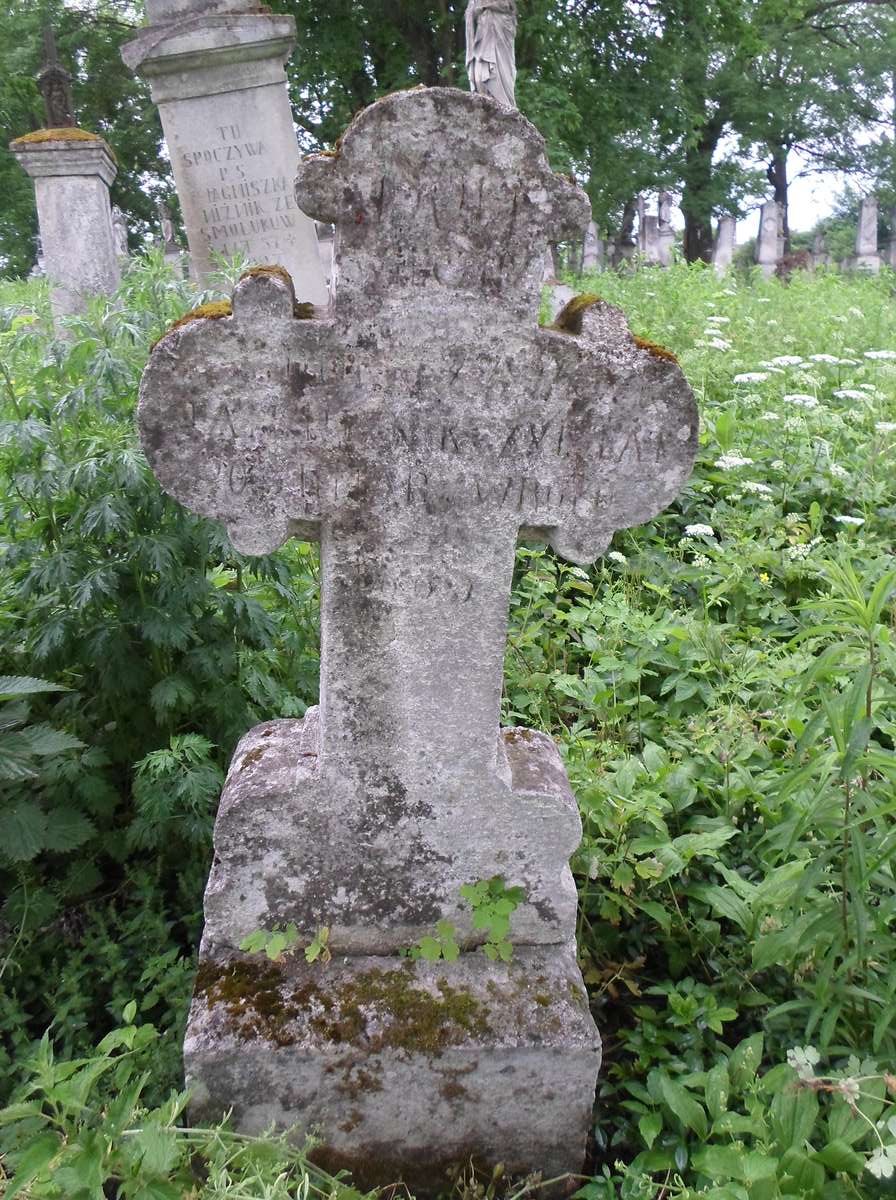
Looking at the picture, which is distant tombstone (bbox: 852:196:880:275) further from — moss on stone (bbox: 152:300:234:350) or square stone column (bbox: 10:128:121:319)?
moss on stone (bbox: 152:300:234:350)

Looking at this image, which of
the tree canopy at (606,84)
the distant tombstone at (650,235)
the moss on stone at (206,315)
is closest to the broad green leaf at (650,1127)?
the moss on stone at (206,315)

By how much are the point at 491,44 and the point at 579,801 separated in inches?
304

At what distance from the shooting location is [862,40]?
25203 millimetres

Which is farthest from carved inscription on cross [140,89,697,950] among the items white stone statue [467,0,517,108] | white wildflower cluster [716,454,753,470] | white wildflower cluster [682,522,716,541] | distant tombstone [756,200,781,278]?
distant tombstone [756,200,781,278]

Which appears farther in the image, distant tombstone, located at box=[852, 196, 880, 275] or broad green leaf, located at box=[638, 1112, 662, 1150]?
distant tombstone, located at box=[852, 196, 880, 275]

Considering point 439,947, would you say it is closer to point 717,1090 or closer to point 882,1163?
point 717,1090

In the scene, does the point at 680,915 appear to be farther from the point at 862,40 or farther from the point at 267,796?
the point at 862,40

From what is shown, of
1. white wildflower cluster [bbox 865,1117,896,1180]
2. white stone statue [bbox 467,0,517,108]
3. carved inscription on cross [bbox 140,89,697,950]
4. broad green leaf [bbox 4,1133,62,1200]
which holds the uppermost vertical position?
white stone statue [bbox 467,0,517,108]

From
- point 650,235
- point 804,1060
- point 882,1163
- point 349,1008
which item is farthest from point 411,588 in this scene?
point 650,235

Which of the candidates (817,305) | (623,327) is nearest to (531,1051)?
(623,327)

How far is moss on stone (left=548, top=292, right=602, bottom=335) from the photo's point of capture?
1.85m

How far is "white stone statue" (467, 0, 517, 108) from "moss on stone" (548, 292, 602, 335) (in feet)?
22.7

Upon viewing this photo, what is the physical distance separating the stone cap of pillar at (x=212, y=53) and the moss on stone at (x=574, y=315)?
236 inches

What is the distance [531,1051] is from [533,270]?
1686mm
